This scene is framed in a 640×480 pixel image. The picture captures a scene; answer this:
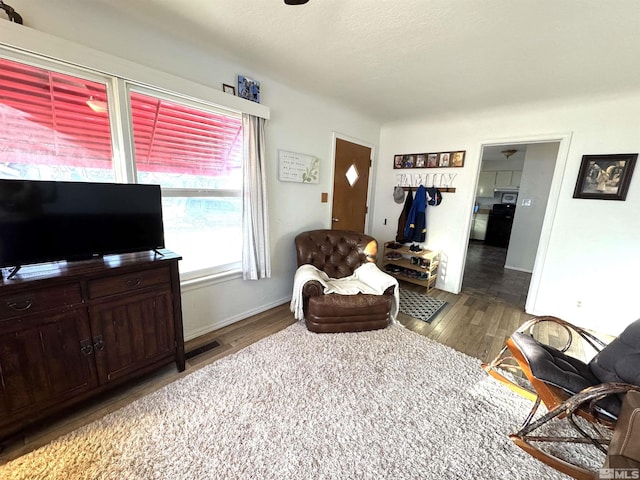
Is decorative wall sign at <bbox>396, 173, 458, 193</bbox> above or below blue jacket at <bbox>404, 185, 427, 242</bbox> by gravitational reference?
above

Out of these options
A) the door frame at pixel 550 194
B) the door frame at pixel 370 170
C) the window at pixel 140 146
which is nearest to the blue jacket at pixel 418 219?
the door frame at pixel 370 170

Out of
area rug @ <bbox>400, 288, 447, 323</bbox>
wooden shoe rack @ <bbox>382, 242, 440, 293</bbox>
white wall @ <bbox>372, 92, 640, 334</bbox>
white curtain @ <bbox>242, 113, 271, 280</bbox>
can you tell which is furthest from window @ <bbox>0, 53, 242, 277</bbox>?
white wall @ <bbox>372, 92, 640, 334</bbox>

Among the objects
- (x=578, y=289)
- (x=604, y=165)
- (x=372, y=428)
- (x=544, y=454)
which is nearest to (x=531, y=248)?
(x=578, y=289)

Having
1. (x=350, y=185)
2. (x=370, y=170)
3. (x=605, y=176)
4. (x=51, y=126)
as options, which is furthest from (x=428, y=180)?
(x=51, y=126)

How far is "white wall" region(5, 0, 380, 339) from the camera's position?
1.55 m

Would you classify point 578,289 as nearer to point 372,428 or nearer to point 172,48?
point 372,428

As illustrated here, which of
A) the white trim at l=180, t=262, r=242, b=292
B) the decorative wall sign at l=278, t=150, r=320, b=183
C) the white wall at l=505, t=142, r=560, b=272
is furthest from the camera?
the white wall at l=505, t=142, r=560, b=272

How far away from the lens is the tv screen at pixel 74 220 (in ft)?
4.20

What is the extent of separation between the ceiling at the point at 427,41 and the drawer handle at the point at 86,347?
6.63 ft

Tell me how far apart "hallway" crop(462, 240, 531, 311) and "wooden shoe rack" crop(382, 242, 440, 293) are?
0.60m

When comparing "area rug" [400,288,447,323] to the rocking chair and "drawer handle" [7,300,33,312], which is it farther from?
"drawer handle" [7,300,33,312]

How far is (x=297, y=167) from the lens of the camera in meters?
2.87

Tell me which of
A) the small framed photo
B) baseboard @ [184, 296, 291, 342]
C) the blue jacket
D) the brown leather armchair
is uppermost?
the small framed photo

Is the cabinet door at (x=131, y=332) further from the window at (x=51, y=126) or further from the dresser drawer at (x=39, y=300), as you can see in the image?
the window at (x=51, y=126)
